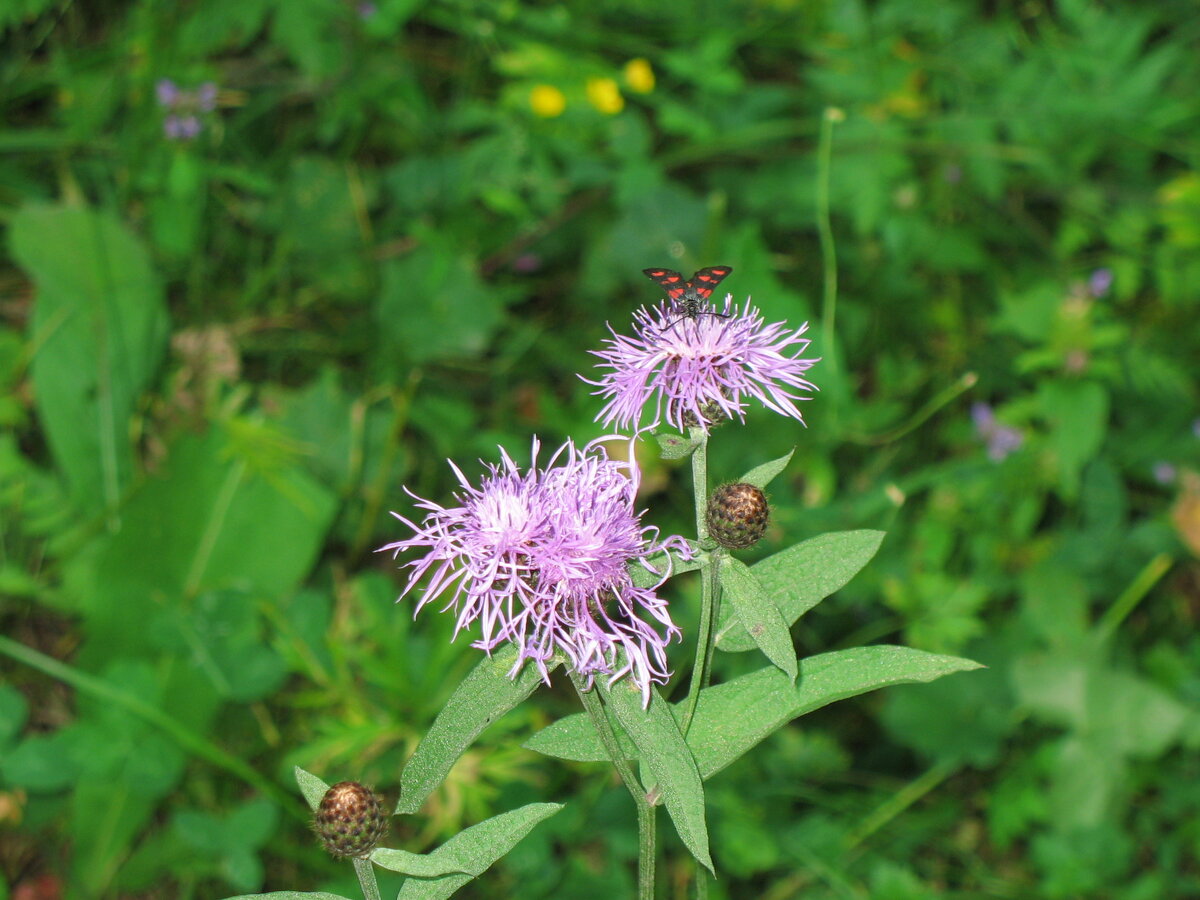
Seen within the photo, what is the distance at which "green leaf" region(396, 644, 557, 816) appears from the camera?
0.99m

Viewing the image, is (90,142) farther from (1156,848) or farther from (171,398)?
(1156,848)

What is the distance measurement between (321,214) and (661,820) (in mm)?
1976

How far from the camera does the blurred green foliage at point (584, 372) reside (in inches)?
100

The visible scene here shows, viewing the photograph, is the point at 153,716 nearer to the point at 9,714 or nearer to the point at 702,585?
the point at 9,714

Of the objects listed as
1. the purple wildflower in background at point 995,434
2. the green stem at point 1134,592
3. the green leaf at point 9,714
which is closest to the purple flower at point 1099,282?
the purple wildflower in background at point 995,434

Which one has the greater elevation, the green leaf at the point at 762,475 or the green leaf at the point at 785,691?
the green leaf at the point at 762,475

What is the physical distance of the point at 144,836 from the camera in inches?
99.3

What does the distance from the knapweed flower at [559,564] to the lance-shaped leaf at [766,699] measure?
0.08 m

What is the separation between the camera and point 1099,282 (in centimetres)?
309

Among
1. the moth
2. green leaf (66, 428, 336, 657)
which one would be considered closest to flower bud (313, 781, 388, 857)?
the moth

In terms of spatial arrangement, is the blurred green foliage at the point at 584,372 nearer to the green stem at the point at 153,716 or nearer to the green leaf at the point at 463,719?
the green stem at the point at 153,716

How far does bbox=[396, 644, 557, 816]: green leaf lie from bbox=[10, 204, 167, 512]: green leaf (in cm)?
201

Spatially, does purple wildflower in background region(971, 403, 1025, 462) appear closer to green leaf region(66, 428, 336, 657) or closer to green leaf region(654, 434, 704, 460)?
green leaf region(66, 428, 336, 657)

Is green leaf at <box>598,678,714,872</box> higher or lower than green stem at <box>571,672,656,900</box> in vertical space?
higher
